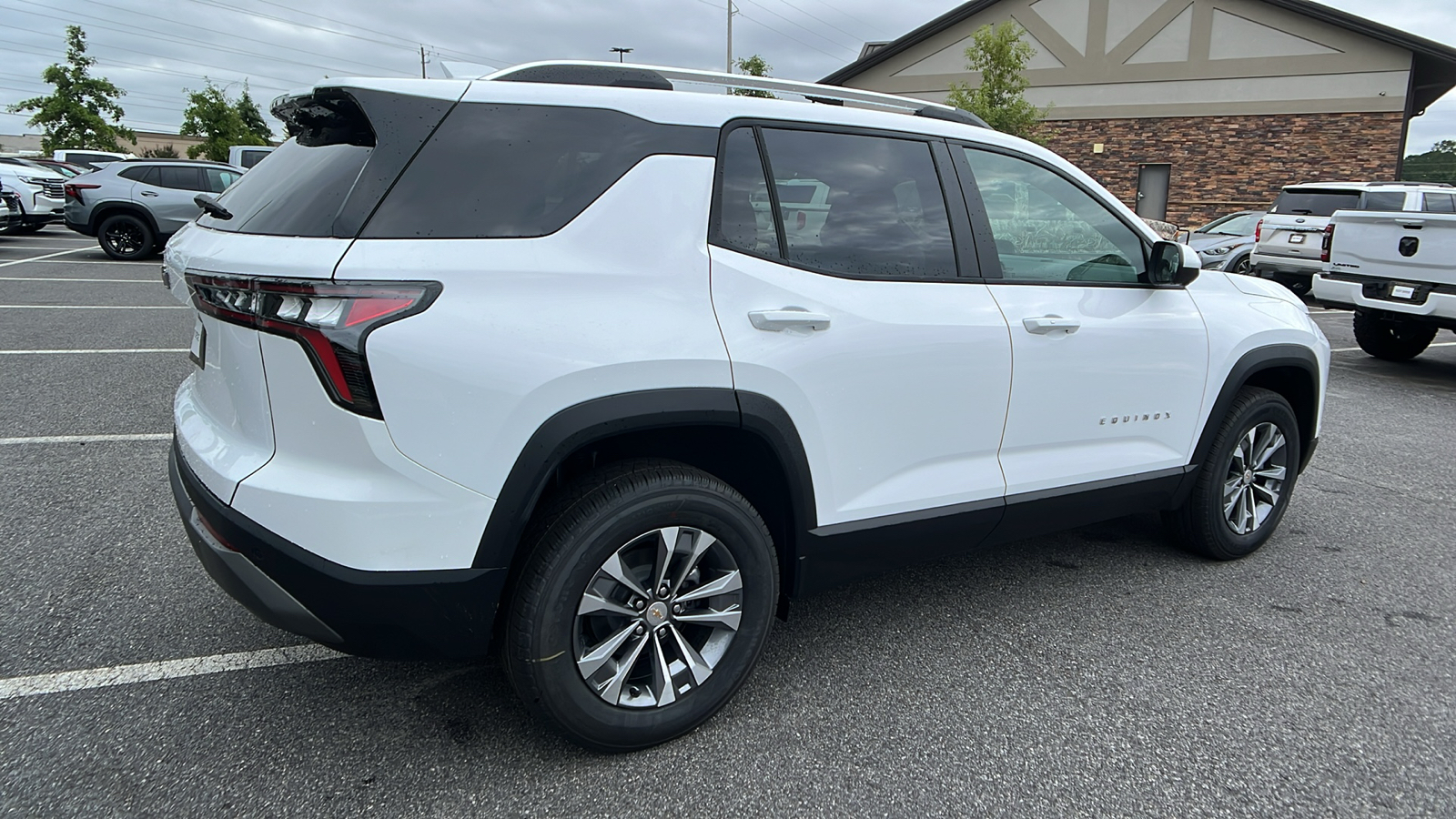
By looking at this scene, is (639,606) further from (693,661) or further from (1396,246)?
(1396,246)

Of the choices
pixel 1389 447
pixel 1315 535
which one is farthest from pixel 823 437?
pixel 1389 447

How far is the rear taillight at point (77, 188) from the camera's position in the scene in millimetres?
13953

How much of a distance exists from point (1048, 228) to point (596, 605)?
2136 millimetres

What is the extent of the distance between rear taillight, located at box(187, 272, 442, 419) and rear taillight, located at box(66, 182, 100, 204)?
15.7m

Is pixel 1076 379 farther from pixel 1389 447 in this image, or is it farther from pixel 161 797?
pixel 1389 447

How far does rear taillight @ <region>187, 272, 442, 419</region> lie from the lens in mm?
1866

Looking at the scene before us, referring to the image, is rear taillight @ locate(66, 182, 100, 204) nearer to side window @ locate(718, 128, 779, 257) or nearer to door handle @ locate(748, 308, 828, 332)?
side window @ locate(718, 128, 779, 257)

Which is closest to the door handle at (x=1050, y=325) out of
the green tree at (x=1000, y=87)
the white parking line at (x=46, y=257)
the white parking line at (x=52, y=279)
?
the white parking line at (x=52, y=279)

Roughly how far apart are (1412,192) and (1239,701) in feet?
40.2

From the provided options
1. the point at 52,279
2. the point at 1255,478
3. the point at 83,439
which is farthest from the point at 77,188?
the point at 1255,478

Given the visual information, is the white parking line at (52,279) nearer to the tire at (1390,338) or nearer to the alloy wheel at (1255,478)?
the alloy wheel at (1255,478)

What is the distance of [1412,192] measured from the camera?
11492mm

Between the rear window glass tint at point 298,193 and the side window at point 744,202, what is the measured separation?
910 millimetres

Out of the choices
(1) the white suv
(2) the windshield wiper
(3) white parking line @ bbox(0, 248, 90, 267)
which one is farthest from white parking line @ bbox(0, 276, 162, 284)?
(1) the white suv
